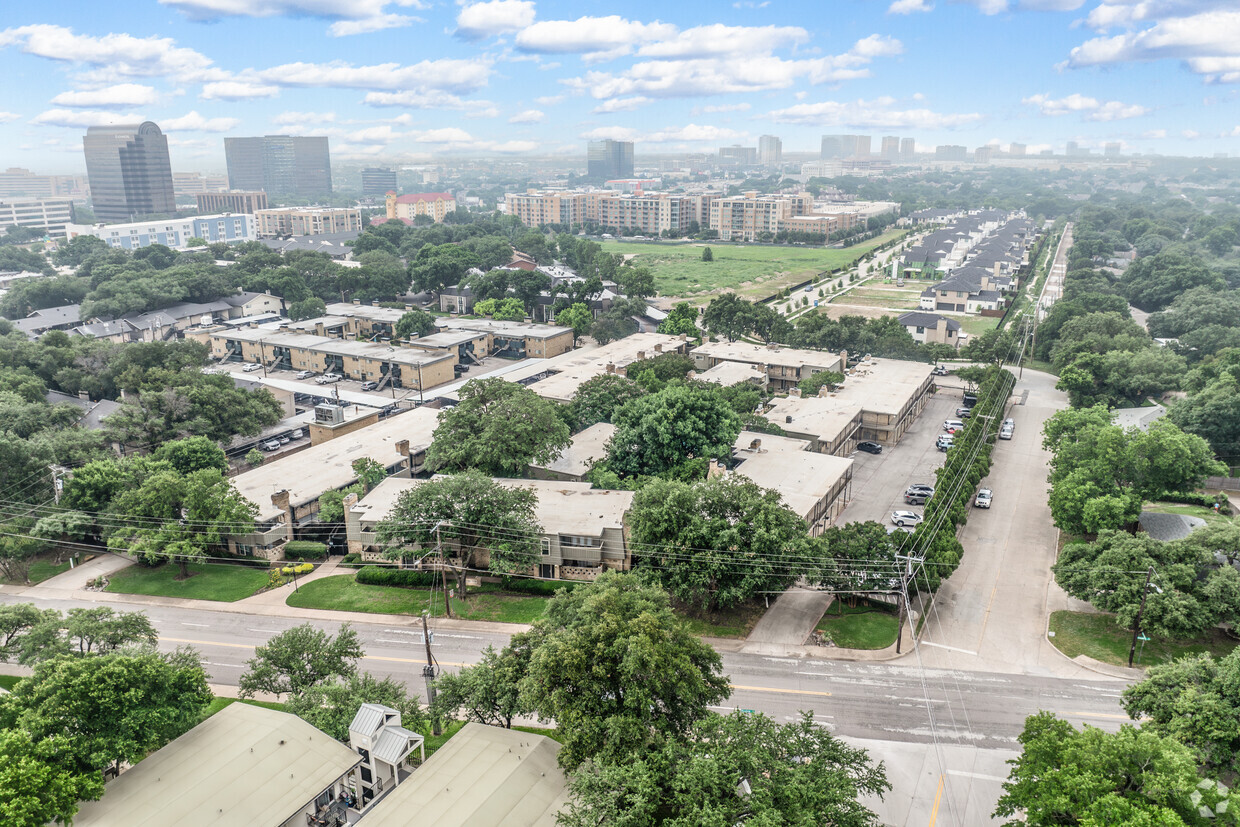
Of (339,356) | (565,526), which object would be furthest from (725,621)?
(339,356)

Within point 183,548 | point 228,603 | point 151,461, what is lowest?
point 228,603

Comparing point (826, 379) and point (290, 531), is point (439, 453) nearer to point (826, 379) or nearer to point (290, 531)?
point (290, 531)

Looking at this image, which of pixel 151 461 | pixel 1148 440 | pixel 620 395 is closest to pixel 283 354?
pixel 151 461

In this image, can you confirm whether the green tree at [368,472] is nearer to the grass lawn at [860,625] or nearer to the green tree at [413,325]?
the grass lawn at [860,625]

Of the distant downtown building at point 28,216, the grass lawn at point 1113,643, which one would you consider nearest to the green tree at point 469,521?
the grass lawn at point 1113,643

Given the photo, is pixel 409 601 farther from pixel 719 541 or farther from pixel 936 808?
pixel 936 808
